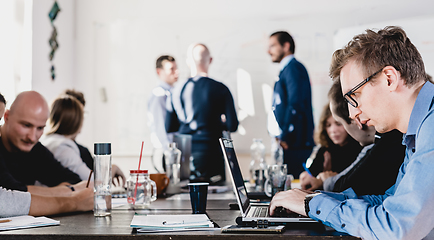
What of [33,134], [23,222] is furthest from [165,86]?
[23,222]

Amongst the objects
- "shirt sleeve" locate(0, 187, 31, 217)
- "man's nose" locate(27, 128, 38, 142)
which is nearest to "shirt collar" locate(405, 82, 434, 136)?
"shirt sleeve" locate(0, 187, 31, 217)

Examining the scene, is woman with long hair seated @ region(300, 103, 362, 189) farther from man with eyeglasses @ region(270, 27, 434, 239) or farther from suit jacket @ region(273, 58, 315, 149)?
man with eyeglasses @ region(270, 27, 434, 239)

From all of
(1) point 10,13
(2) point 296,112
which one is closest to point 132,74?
(1) point 10,13

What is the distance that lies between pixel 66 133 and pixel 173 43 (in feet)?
7.08

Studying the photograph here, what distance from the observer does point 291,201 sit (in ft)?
4.09

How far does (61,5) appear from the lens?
4.44 m

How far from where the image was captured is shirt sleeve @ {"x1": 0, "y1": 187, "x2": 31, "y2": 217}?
1.31m

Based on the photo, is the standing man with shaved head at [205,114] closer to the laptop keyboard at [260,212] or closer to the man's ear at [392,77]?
the laptop keyboard at [260,212]

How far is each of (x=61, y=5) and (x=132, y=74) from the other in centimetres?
103

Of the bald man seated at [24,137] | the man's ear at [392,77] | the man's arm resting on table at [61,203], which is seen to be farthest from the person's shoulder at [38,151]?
the man's ear at [392,77]

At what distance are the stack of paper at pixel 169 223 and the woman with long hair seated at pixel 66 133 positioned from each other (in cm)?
134

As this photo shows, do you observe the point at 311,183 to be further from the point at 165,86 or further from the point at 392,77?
the point at 165,86

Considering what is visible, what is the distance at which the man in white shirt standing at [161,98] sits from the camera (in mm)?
4387

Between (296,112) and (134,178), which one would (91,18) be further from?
(134,178)
